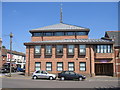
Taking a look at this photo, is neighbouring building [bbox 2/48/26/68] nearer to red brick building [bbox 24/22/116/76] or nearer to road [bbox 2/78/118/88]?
red brick building [bbox 24/22/116/76]

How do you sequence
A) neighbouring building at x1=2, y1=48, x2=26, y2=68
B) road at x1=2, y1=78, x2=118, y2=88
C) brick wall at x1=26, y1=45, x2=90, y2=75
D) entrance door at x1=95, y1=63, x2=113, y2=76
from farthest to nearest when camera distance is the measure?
1. neighbouring building at x1=2, y1=48, x2=26, y2=68
2. entrance door at x1=95, y1=63, x2=113, y2=76
3. brick wall at x1=26, y1=45, x2=90, y2=75
4. road at x1=2, y1=78, x2=118, y2=88

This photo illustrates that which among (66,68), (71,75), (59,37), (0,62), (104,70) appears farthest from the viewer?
(0,62)

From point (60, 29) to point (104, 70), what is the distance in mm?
12804

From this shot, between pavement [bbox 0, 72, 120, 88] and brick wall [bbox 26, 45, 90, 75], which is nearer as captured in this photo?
pavement [bbox 0, 72, 120, 88]

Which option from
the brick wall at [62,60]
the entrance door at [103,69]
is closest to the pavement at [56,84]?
the brick wall at [62,60]

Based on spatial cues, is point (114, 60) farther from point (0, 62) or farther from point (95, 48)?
point (0, 62)

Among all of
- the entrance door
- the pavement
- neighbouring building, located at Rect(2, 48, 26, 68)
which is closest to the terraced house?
the entrance door

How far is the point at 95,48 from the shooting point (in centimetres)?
3319

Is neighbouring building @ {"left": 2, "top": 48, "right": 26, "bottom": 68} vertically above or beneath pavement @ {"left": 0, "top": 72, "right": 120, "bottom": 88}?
above

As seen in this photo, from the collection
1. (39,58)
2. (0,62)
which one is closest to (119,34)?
(39,58)

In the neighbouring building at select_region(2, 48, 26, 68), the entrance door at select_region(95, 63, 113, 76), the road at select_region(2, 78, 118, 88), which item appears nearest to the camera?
the road at select_region(2, 78, 118, 88)

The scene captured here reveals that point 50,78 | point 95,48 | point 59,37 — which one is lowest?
point 50,78

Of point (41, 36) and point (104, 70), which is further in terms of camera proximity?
point (41, 36)

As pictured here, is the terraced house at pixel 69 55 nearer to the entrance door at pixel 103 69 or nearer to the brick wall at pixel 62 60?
the brick wall at pixel 62 60
